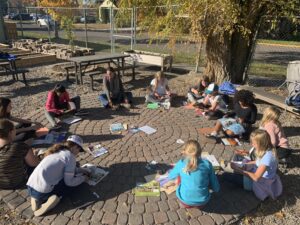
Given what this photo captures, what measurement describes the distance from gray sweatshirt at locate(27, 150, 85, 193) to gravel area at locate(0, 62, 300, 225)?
56 cm

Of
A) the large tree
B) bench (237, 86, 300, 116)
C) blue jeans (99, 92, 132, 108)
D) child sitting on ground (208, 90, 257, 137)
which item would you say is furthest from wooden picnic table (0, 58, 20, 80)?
bench (237, 86, 300, 116)

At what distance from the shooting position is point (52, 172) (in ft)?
13.3

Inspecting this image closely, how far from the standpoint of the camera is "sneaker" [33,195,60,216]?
4.09 meters

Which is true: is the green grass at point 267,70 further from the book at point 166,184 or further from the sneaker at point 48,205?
the sneaker at point 48,205

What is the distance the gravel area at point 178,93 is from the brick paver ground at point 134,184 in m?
0.19

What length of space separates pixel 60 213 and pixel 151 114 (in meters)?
3.99

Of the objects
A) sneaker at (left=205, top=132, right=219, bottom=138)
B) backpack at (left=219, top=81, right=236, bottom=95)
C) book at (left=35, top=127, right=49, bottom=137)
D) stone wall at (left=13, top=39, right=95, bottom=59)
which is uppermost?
backpack at (left=219, top=81, right=236, bottom=95)

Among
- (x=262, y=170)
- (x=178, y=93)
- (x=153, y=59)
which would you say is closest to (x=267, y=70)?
(x=153, y=59)

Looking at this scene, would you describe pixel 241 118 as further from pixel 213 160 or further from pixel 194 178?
Result: pixel 194 178

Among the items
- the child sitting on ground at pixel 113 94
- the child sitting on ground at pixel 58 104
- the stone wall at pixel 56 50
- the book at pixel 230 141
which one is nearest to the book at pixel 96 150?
the child sitting on ground at pixel 58 104

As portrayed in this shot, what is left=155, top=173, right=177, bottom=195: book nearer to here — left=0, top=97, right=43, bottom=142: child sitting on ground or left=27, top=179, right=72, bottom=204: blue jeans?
left=27, top=179, right=72, bottom=204: blue jeans

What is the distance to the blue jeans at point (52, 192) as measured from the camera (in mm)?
4105

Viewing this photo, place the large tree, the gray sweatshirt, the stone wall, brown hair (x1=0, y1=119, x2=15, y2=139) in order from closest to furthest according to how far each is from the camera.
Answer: the gray sweatshirt → brown hair (x1=0, y1=119, x2=15, y2=139) → the large tree → the stone wall

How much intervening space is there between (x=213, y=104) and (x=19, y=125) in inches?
180
